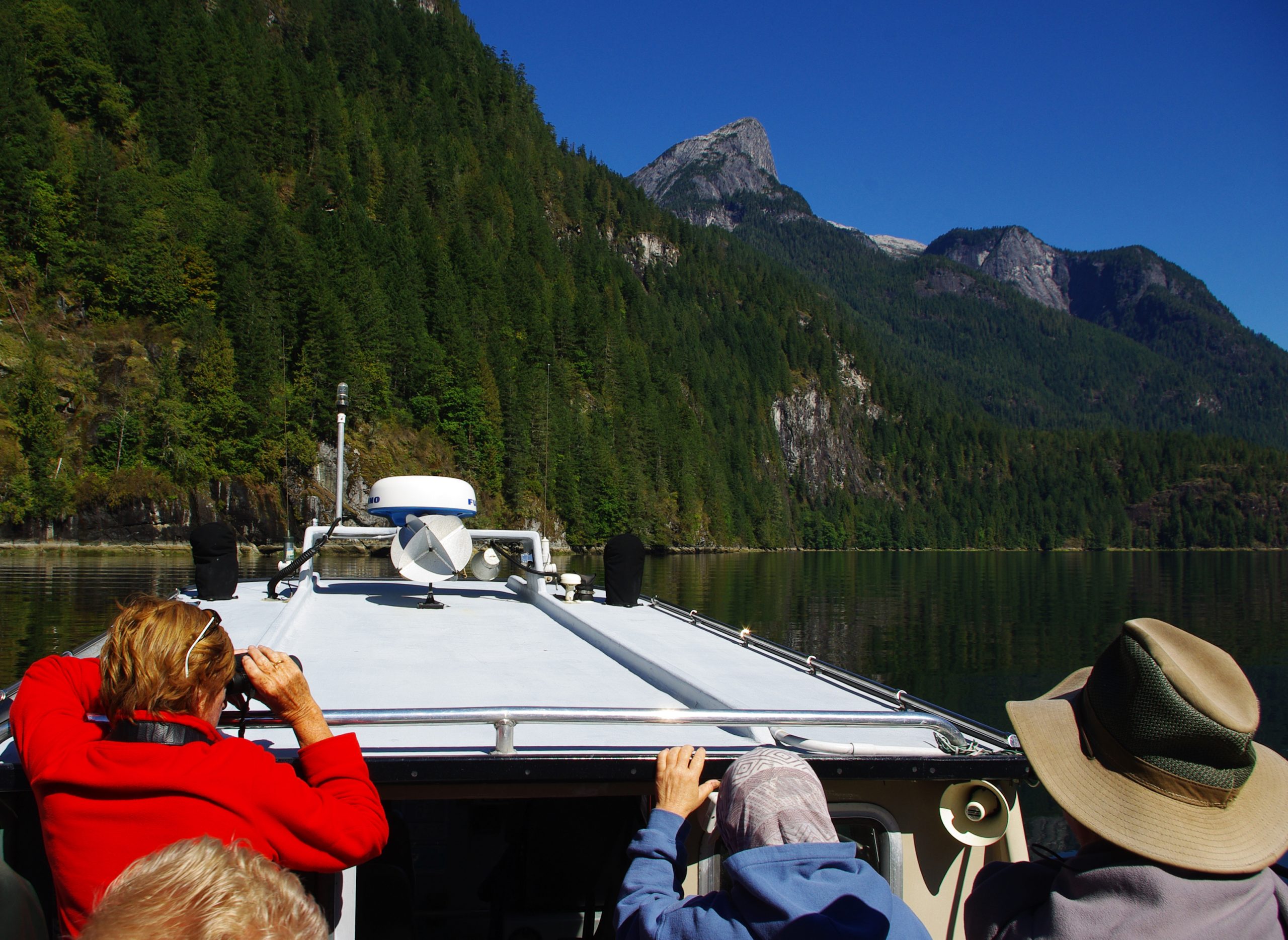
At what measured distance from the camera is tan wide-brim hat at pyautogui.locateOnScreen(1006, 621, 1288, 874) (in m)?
1.55

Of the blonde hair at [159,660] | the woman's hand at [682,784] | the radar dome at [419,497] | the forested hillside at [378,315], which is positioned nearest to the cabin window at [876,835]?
the woman's hand at [682,784]

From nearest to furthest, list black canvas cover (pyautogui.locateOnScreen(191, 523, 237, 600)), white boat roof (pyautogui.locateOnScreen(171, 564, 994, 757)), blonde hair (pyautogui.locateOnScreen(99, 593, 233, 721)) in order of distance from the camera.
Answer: blonde hair (pyautogui.locateOnScreen(99, 593, 233, 721)), white boat roof (pyautogui.locateOnScreen(171, 564, 994, 757)), black canvas cover (pyautogui.locateOnScreen(191, 523, 237, 600))

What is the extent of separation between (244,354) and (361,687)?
68.9 meters

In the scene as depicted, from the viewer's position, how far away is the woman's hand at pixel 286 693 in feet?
7.95

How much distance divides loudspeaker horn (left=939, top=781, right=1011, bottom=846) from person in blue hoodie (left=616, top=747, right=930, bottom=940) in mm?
1533

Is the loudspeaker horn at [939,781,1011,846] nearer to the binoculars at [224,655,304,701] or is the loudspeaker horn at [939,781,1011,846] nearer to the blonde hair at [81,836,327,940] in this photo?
the binoculars at [224,655,304,701]

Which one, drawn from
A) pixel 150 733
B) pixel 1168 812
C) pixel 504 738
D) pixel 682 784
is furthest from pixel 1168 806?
pixel 150 733

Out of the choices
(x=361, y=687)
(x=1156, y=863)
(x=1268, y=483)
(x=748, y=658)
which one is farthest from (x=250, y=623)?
(x=1268, y=483)

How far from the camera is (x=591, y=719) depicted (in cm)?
324

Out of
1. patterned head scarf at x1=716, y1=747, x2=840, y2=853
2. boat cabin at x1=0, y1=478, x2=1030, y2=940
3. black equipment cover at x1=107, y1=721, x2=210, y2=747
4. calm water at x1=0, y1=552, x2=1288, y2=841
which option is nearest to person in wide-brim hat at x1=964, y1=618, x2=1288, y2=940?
patterned head scarf at x1=716, y1=747, x2=840, y2=853

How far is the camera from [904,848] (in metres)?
3.35

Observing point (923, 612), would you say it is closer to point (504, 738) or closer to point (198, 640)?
point (504, 738)

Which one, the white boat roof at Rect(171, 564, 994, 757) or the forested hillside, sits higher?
the forested hillside

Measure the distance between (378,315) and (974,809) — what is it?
262 ft
